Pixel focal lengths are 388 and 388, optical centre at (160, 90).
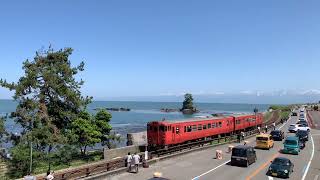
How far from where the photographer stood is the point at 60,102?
141 feet

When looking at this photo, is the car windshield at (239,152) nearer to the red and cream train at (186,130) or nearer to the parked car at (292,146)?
the red and cream train at (186,130)

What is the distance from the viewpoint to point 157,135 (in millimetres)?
40875

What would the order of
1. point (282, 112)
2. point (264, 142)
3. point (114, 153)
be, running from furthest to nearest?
point (282, 112) < point (264, 142) < point (114, 153)

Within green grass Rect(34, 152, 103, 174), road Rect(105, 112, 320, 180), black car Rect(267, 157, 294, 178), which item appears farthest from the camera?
green grass Rect(34, 152, 103, 174)

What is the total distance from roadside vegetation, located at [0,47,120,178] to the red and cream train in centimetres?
561

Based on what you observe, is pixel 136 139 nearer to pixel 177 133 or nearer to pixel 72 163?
pixel 177 133

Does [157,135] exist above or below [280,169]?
above

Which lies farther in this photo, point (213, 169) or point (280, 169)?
point (213, 169)

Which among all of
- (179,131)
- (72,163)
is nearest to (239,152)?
(179,131)

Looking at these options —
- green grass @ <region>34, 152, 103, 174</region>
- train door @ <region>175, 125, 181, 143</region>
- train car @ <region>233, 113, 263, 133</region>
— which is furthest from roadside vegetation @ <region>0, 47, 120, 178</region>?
train car @ <region>233, 113, 263, 133</region>

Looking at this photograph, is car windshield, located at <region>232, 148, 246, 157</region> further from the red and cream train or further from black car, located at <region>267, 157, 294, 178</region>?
the red and cream train

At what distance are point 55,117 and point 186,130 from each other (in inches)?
584

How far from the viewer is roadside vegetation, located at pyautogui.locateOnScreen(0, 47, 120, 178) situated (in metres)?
37.9

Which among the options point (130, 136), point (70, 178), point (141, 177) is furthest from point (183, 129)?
point (70, 178)
